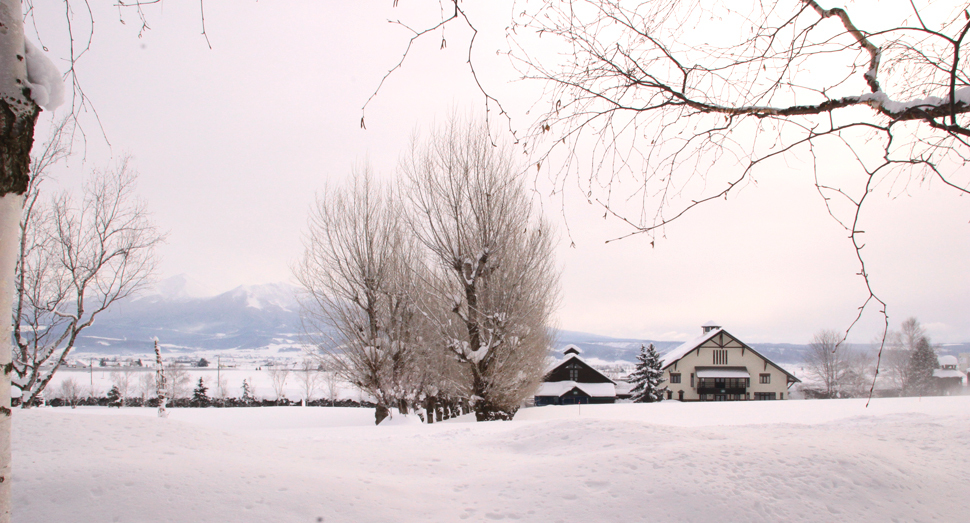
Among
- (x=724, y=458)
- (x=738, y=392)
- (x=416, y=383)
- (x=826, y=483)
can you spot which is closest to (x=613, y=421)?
(x=724, y=458)

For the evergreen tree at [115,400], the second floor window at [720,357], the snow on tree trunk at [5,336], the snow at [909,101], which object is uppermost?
the snow at [909,101]

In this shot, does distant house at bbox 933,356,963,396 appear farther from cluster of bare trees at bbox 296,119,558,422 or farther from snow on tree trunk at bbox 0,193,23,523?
snow on tree trunk at bbox 0,193,23,523

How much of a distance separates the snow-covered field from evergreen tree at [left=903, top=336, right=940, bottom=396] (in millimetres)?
41690

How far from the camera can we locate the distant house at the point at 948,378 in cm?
3900

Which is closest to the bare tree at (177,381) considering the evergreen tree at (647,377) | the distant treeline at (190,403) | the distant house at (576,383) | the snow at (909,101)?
the distant treeline at (190,403)

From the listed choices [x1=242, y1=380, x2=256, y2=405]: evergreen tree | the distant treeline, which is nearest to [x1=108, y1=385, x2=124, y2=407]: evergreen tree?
the distant treeline

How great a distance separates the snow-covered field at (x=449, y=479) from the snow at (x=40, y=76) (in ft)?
7.95

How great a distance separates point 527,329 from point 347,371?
20.5ft

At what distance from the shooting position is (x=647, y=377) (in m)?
35.1

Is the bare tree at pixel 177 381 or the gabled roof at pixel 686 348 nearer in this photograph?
the gabled roof at pixel 686 348

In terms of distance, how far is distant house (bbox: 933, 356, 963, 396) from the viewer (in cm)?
3900

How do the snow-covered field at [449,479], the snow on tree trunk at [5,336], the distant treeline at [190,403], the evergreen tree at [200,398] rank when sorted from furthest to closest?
the evergreen tree at [200,398] < the distant treeline at [190,403] < the snow-covered field at [449,479] < the snow on tree trunk at [5,336]

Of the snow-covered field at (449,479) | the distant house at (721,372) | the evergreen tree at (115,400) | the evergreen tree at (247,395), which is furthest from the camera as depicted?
the evergreen tree at (247,395)

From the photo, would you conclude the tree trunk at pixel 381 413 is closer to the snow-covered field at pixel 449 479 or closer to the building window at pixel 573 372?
the snow-covered field at pixel 449 479
